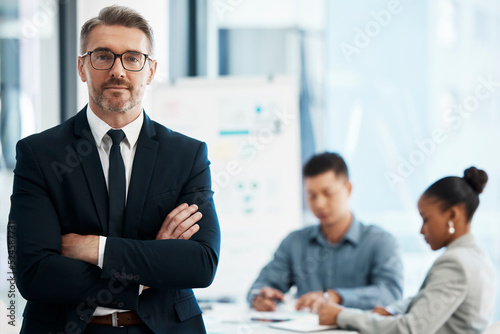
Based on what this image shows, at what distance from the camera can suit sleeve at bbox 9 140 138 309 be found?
163cm

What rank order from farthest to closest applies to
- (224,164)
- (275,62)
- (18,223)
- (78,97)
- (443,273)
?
(275,62)
(224,164)
(78,97)
(443,273)
(18,223)

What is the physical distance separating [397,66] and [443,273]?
9.46 feet

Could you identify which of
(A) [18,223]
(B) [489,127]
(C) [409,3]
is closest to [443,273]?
(A) [18,223]

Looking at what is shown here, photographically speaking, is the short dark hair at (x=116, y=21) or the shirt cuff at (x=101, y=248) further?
the short dark hair at (x=116, y=21)

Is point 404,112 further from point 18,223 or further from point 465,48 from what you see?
point 18,223

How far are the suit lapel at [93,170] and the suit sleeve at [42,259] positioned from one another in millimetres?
125

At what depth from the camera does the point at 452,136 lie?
4812 mm

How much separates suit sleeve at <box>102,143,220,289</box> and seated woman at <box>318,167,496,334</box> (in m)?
0.95

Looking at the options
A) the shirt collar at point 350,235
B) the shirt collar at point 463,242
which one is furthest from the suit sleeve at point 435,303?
the shirt collar at point 350,235

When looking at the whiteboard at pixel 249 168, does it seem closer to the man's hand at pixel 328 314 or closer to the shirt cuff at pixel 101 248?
the man's hand at pixel 328 314

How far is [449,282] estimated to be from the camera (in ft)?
7.75

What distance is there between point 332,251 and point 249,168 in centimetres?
130

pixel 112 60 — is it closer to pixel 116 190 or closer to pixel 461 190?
pixel 116 190

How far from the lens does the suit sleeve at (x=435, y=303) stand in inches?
92.2
